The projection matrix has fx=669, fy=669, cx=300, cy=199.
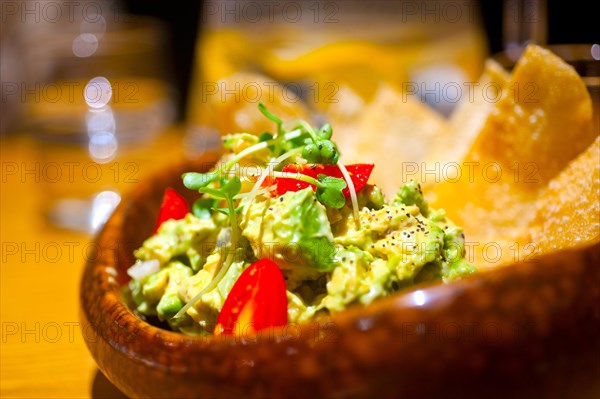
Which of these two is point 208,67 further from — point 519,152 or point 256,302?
point 256,302

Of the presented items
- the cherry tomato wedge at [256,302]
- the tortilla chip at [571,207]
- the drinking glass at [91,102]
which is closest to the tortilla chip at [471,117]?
the tortilla chip at [571,207]

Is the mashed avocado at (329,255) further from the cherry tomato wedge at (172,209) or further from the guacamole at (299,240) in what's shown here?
the cherry tomato wedge at (172,209)

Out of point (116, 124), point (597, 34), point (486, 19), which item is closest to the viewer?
point (116, 124)

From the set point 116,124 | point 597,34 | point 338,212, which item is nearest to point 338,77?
point 116,124

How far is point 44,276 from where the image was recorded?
163 centimetres

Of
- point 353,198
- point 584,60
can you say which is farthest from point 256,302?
point 584,60

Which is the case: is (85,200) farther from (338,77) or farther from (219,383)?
(219,383)

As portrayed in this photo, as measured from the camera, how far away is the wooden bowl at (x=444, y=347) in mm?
639

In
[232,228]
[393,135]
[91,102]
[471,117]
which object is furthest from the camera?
[91,102]

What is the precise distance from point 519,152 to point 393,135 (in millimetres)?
471

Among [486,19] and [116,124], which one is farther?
[486,19]

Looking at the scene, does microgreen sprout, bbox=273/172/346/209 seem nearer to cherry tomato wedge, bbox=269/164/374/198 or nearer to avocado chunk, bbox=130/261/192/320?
cherry tomato wedge, bbox=269/164/374/198

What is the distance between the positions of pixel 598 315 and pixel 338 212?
0.36 metres

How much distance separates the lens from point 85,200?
2236mm
